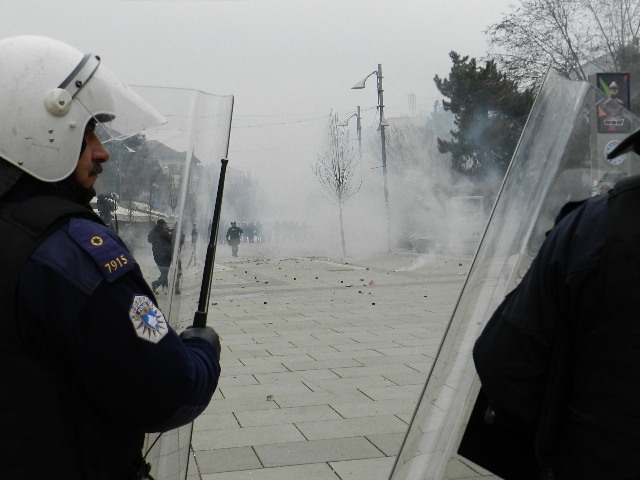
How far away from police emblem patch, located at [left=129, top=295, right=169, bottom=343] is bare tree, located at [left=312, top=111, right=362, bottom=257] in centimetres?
3397

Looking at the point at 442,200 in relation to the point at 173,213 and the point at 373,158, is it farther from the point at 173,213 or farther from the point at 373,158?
the point at 173,213

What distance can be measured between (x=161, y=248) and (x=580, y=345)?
1.14 meters

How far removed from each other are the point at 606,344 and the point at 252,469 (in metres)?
2.78

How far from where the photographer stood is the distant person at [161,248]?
2.06 meters

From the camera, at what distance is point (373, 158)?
52.3m

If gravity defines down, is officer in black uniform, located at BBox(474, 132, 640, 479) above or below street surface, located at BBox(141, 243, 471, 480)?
above

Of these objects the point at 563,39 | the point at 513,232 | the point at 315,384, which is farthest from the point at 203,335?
the point at 563,39

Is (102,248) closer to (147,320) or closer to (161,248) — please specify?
(147,320)

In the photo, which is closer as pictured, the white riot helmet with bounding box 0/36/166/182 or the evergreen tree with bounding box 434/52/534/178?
the white riot helmet with bounding box 0/36/166/182

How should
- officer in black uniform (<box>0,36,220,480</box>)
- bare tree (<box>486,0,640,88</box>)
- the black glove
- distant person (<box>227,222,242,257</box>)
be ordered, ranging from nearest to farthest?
officer in black uniform (<box>0,36,220,480</box>)
the black glove
bare tree (<box>486,0,640,88</box>)
distant person (<box>227,222,242,257</box>)

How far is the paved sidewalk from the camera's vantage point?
4047 millimetres

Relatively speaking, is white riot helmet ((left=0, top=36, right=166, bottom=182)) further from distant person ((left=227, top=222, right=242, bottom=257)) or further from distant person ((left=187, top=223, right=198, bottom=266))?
distant person ((left=227, top=222, right=242, bottom=257))

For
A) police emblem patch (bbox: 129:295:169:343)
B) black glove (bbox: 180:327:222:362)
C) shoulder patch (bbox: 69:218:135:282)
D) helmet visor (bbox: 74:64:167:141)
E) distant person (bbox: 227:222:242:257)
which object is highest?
helmet visor (bbox: 74:64:167:141)

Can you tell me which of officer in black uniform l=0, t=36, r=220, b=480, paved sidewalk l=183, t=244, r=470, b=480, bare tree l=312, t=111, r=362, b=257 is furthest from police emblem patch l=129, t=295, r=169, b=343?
bare tree l=312, t=111, r=362, b=257
